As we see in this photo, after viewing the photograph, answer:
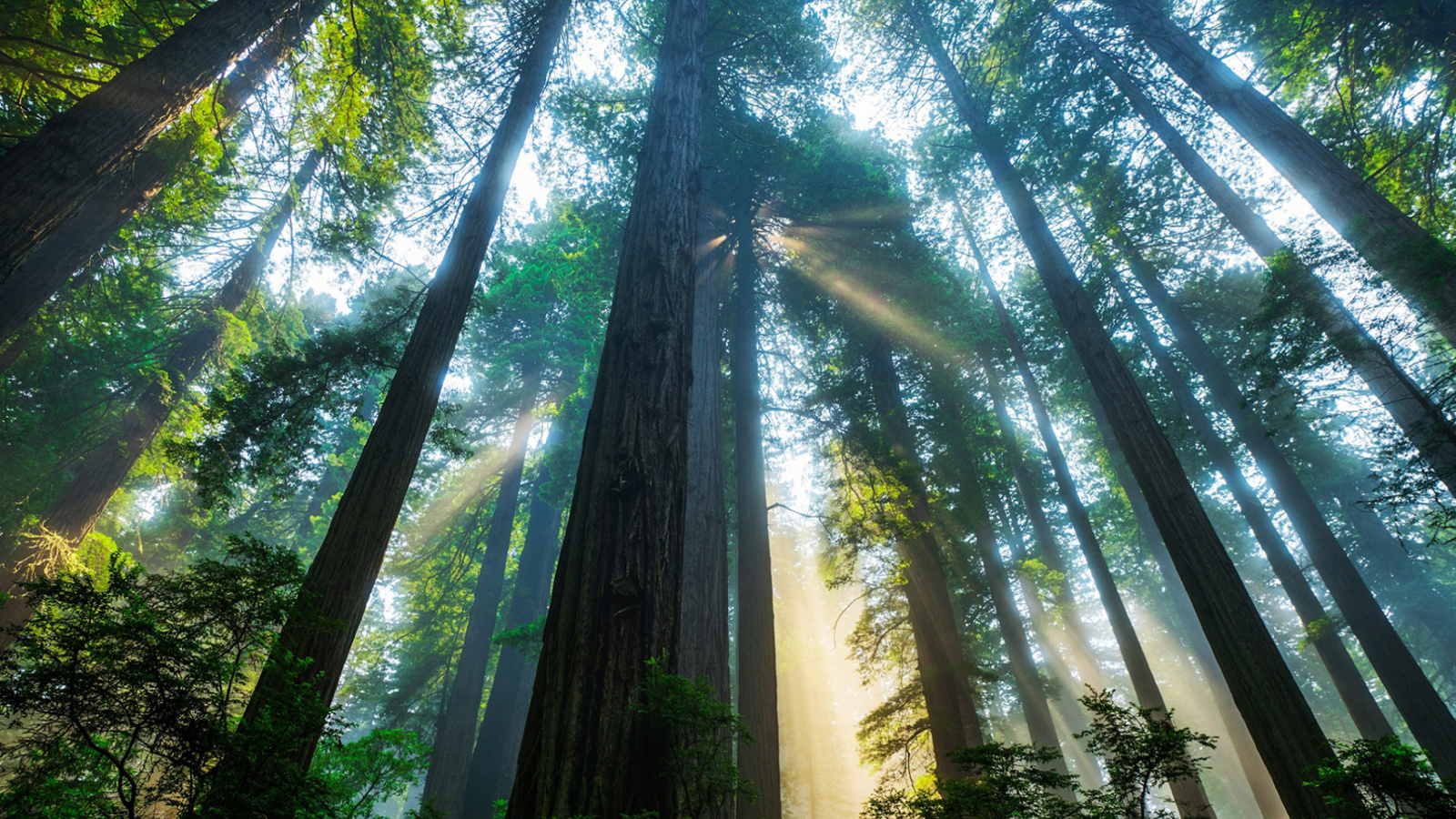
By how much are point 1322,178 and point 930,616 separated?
23.2ft

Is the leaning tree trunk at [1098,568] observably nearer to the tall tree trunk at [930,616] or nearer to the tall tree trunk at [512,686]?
the tall tree trunk at [930,616]

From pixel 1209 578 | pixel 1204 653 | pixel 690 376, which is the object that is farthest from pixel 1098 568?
pixel 690 376

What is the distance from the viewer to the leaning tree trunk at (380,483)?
3102 mm

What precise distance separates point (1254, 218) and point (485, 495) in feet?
67.3

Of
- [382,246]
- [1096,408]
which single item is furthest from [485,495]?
[1096,408]

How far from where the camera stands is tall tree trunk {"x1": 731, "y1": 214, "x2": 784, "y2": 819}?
614 cm

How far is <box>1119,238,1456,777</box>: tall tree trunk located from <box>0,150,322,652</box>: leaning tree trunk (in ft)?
51.0

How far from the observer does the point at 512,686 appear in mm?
13453

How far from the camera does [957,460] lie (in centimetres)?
995

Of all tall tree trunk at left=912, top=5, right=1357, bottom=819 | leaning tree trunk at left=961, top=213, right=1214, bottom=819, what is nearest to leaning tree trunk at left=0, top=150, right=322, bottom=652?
tall tree trunk at left=912, top=5, right=1357, bottom=819

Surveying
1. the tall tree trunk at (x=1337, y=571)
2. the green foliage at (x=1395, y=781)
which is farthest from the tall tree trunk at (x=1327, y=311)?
the green foliage at (x=1395, y=781)

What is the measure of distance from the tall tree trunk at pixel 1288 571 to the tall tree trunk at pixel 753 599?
6927 millimetres

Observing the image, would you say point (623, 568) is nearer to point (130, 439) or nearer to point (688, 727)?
point (688, 727)

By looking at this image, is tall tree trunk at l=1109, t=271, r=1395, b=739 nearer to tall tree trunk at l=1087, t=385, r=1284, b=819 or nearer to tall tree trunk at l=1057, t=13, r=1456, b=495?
tall tree trunk at l=1087, t=385, r=1284, b=819
